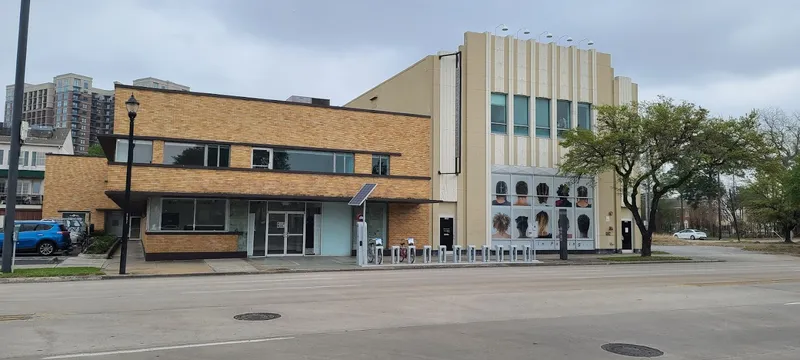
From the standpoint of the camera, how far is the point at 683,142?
30.5 m

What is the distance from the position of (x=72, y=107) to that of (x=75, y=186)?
3306 inches

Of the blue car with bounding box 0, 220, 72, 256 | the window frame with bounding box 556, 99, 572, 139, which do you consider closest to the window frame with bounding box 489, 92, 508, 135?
the window frame with bounding box 556, 99, 572, 139

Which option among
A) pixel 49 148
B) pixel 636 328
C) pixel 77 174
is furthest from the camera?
pixel 49 148

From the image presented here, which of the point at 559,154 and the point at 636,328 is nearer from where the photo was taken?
the point at 636,328

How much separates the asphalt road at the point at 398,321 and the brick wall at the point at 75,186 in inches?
1154

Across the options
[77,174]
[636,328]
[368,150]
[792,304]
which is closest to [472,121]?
[368,150]

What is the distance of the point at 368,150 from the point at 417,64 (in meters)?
7.65

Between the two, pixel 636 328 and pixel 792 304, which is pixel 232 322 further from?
pixel 792 304

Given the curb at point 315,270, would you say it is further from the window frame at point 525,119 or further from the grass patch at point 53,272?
the window frame at point 525,119

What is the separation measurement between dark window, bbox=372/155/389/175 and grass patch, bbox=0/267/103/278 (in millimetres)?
13138

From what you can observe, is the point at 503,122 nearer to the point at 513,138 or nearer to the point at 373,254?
the point at 513,138

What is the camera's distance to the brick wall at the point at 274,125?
24594 mm

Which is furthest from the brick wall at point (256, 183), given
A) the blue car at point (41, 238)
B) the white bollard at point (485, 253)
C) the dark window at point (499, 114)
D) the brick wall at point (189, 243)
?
the dark window at point (499, 114)

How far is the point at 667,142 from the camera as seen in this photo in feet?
98.9
